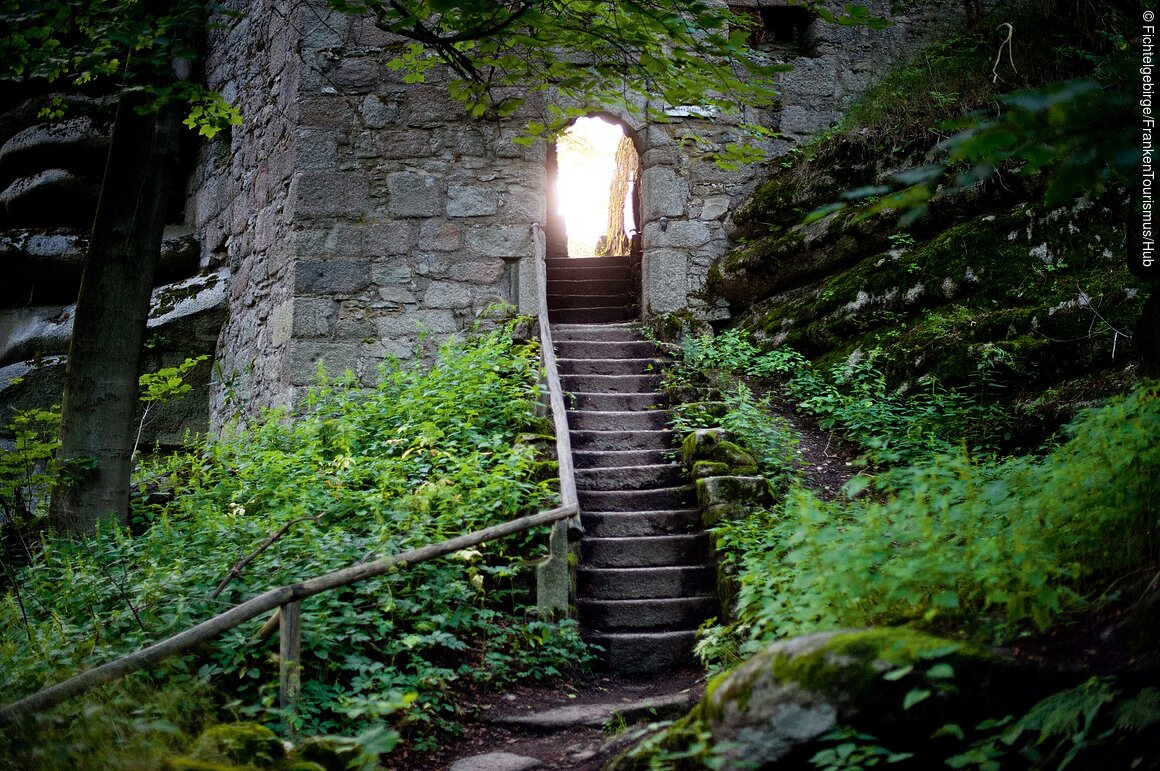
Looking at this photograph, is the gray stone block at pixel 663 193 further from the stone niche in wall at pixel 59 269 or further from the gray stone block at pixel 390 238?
the stone niche in wall at pixel 59 269

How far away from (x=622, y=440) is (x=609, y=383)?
981 millimetres

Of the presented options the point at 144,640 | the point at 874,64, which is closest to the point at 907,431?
the point at 144,640

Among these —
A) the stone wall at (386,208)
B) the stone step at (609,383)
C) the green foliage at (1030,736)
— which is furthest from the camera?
the stone wall at (386,208)

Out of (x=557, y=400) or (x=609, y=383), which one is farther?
(x=609, y=383)

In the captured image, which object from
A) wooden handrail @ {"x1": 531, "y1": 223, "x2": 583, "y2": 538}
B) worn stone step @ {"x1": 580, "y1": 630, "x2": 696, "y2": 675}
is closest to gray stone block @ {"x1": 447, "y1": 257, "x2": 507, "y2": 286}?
wooden handrail @ {"x1": 531, "y1": 223, "x2": 583, "y2": 538}

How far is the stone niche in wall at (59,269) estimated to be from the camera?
8852 millimetres

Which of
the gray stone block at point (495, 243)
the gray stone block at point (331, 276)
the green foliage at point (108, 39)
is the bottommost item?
the gray stone block at point (331, 276)

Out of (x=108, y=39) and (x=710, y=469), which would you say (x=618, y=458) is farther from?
(x=108, y=39)

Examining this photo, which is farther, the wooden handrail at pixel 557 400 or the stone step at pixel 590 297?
the stone step at pixel 590 297

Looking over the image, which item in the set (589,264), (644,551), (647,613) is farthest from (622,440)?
(589,264)

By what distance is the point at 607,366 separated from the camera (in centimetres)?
753

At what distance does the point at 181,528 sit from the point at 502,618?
2.17 m

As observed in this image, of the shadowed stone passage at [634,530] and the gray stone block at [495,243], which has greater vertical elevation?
the gray stone block at [495,243]

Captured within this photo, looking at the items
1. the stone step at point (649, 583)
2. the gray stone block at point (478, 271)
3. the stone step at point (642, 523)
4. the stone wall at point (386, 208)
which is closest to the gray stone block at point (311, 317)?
the stone wall at point (386, 208)
